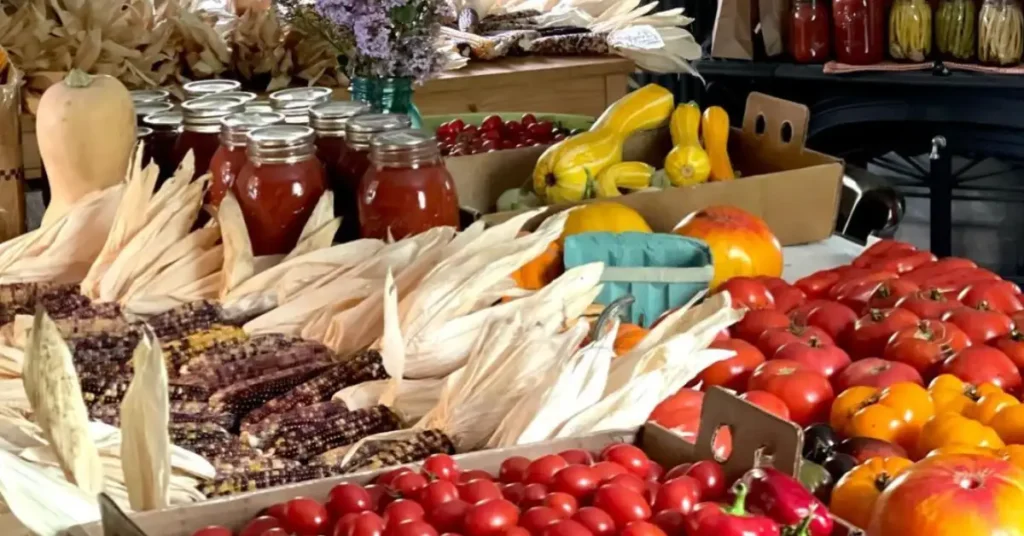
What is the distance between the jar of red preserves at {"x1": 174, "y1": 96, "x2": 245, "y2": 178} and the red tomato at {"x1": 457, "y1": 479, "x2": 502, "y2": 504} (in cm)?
111

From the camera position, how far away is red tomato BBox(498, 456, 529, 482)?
3.64 ft

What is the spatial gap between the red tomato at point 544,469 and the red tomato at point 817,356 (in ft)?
1.91

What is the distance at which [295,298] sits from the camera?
5.55 ft

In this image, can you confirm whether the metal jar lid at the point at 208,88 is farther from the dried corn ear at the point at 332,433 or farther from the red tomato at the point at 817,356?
the red tomato at the point at 817,356

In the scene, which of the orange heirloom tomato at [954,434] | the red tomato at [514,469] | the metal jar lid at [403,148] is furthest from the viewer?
the metal jar lid at [403,148]

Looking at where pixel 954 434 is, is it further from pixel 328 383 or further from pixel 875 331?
pixel 328 383

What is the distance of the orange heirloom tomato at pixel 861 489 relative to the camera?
1132 millimetres

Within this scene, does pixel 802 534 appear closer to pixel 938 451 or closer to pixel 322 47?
pixel 938 451

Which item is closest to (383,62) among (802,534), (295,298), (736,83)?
(295,298)

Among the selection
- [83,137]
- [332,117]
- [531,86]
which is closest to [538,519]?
[332,117]

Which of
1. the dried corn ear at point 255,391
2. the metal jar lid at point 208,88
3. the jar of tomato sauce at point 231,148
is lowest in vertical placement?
the dried corn ear at point 255,391


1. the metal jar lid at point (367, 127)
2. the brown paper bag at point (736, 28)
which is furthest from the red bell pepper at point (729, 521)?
the brown paper bag at point (736, 28)

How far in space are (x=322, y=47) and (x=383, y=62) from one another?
49.2 inches

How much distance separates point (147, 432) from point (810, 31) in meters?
3.40
